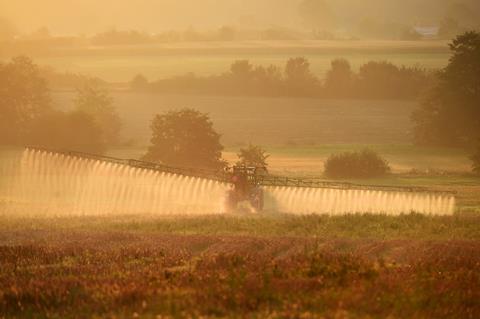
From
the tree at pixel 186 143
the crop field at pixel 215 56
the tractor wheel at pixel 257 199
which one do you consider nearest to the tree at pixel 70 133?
the tree at pixel 186 143

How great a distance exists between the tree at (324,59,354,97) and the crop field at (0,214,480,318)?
3363 inches

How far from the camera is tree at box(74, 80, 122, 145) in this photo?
90.8m

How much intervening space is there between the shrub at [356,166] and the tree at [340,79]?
131 ft

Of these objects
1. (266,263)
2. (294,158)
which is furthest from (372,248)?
(294,158)

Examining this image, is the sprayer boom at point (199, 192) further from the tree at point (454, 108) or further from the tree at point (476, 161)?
the tree at point (454, 108)

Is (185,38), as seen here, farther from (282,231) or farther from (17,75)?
(282,231)

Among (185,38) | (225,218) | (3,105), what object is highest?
(185,38)

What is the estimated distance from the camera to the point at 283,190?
54.4 metres

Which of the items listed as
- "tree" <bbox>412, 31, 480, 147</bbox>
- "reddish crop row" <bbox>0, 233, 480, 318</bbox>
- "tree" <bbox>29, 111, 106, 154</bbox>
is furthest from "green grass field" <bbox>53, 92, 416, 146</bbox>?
"reddish crop row" <bbox>0, 233, 480, 318</bbox>

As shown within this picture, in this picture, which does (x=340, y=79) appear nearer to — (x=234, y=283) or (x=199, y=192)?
(x=199, y=192)

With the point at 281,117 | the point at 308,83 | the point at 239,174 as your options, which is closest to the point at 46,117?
the point at 281,117

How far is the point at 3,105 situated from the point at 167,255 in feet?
219

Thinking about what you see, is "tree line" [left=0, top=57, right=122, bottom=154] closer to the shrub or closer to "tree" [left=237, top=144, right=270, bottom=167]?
"tree" [left=237, top=144, right=270, bottom=167]

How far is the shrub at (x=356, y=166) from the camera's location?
74.9 meters
